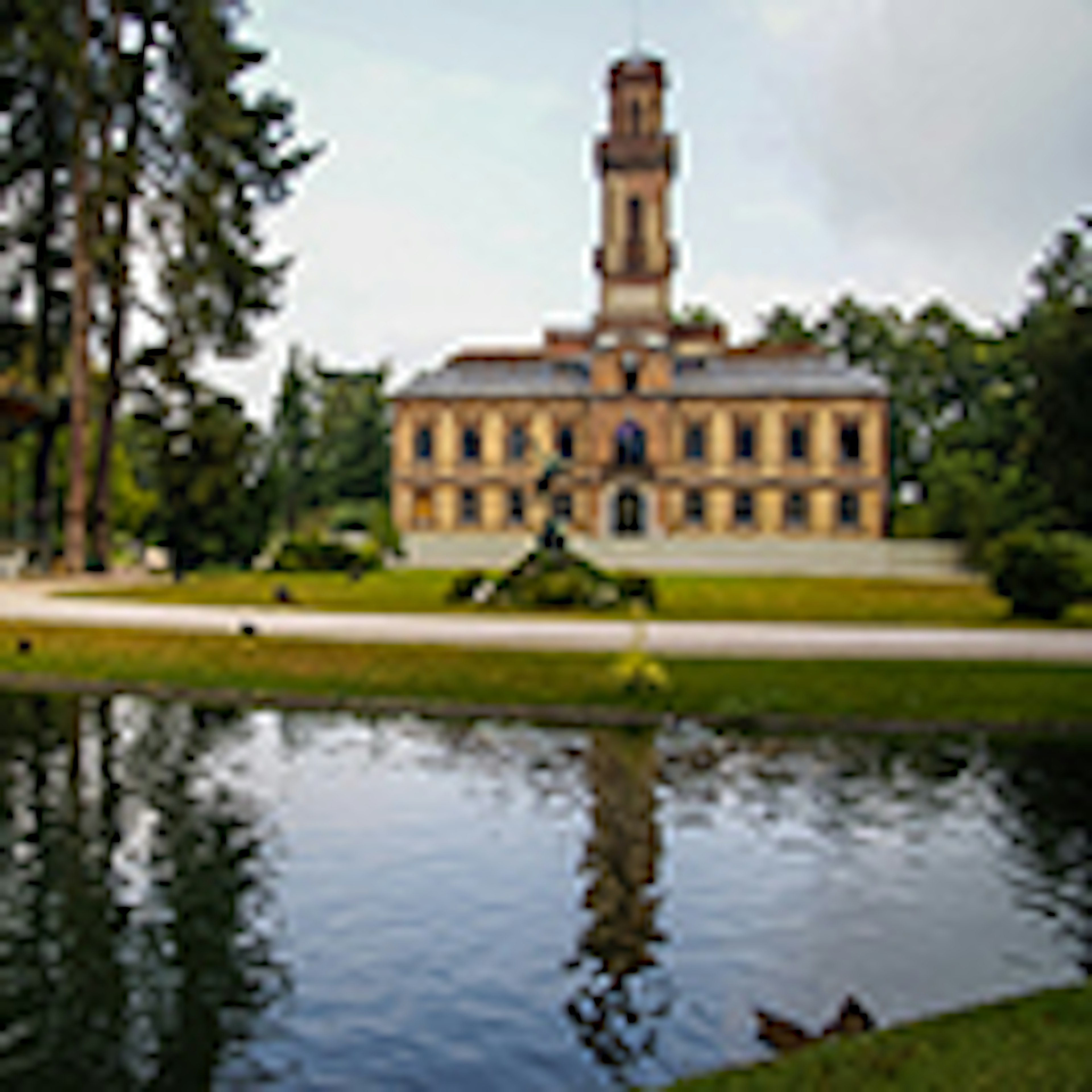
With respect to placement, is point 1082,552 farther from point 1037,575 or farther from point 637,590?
point 637,590

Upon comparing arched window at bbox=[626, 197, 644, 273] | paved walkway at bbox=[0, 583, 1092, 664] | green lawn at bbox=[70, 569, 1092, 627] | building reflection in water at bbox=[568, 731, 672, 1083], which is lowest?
building reflection in water at bbox=[568, 731, 672, 1083]

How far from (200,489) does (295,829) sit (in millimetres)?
37657

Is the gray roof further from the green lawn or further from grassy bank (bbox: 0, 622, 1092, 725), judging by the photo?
grassy bank (bbox: 0, 622, 1092, 725)

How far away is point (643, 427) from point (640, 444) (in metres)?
0.87

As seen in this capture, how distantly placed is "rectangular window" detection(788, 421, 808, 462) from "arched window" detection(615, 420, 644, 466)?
23.6 feet

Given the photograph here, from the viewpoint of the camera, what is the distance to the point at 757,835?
1247 cm

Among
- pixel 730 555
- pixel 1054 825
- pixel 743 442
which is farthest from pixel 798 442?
pixel 1054 825

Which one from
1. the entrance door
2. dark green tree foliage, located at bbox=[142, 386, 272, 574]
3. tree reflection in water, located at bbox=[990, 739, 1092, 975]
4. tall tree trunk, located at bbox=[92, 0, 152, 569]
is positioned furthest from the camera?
the entrance door

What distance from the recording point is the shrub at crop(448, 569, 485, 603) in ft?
119

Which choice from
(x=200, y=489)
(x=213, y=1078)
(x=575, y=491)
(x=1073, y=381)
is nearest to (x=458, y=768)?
(x=213, y=1078)

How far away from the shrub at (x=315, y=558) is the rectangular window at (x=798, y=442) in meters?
24.4

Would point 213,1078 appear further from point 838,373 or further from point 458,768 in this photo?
point 838,373

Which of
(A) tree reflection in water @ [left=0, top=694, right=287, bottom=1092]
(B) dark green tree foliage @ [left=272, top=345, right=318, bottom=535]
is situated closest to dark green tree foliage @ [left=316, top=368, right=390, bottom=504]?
(B) dark green tree foliage @ [left=272, top=345, right=318, bottom=535]

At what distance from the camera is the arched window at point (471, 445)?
2785 inches
